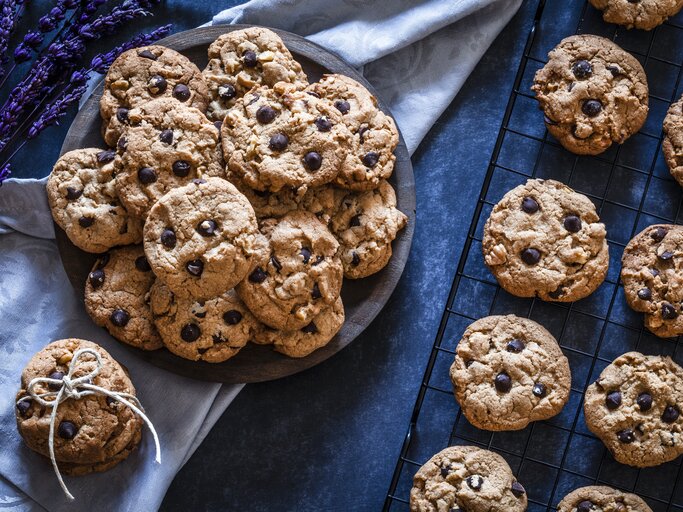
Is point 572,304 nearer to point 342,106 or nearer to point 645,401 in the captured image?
point 645,401

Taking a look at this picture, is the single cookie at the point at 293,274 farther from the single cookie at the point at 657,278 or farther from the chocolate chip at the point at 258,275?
the single cookie at the point at 657,278

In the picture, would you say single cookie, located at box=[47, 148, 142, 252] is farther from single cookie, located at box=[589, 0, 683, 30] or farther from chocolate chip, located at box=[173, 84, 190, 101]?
single cookie, located at box=[589, 0, 683, 30]

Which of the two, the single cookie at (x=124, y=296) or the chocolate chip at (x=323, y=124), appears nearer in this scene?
the chocolate chip at (x=323, y=124)

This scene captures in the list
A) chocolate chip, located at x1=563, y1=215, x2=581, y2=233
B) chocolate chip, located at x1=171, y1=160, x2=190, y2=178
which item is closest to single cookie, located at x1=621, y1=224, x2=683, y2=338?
chocolate chip, located at x1=563, y1=215, x2=581, y2=233

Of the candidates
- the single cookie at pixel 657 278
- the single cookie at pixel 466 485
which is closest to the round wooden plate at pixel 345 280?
the single cookie at pixel 466 485

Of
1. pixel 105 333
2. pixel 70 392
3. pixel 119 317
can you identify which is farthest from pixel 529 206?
pixel 70 392

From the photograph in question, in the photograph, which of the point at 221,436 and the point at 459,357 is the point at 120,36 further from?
the point at 459,357
